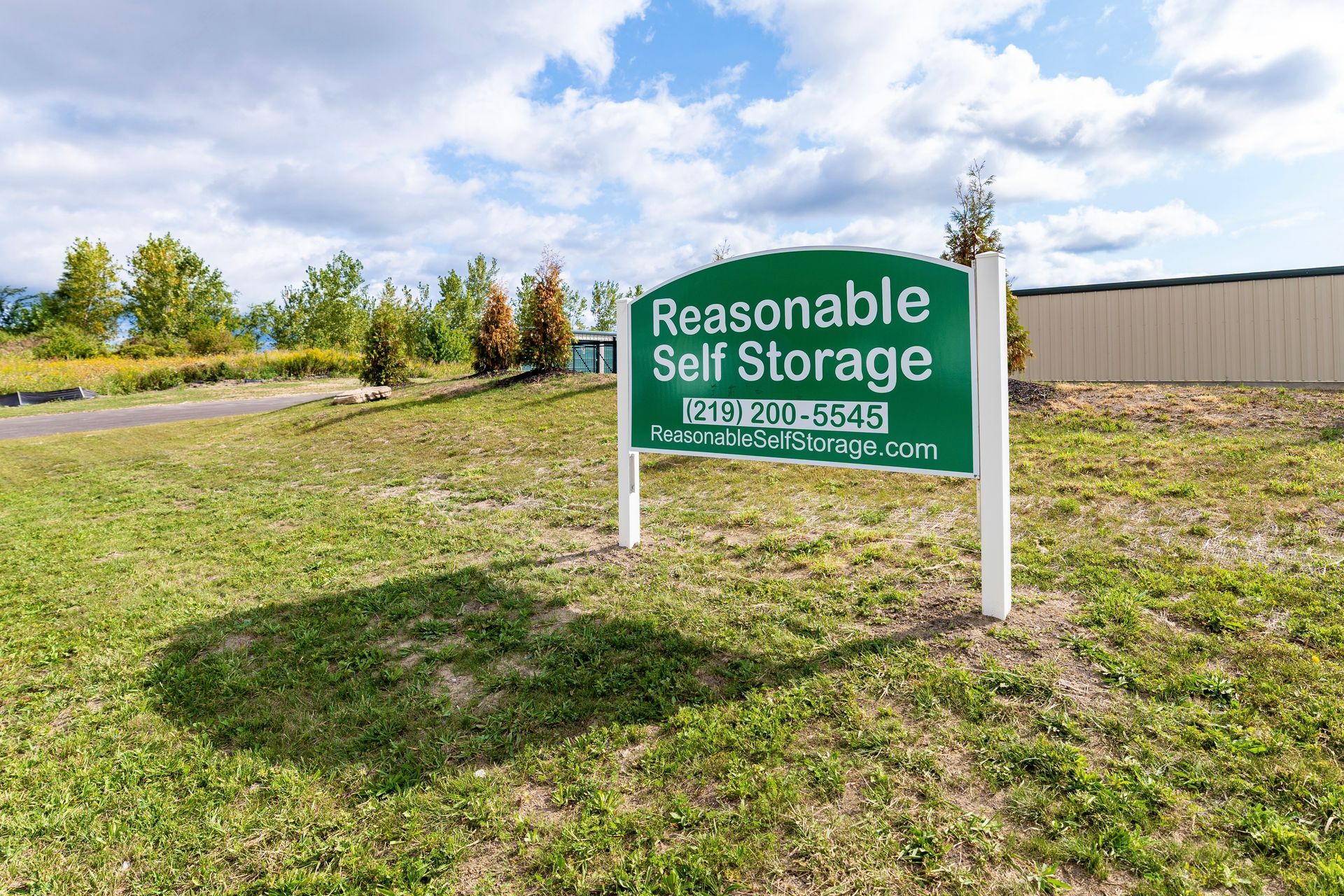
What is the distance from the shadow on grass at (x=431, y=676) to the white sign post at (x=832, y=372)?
108cm

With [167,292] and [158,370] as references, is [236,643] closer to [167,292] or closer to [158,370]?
[158,370]

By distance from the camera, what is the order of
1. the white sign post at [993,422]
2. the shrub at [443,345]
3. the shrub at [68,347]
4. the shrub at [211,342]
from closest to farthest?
the white sign post at [993,422], the shrub at [443,345], the shrub at [68,347], the shrub at [211,342]

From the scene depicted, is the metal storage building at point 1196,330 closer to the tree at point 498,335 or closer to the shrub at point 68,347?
the tree at point 498,335

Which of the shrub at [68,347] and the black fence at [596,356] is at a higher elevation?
the shrub at [68,347]

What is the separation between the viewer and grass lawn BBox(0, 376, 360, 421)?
2323 cm

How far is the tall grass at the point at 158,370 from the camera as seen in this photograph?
29906 millimetres

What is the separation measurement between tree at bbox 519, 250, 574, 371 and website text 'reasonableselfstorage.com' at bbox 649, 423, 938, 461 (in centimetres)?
1056

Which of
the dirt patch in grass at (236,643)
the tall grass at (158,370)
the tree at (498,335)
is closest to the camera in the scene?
the dirt patch in grass at (236,643)

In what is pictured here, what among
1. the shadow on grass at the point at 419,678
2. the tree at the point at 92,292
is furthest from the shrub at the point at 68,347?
the shadow on grass at the point at 419,678

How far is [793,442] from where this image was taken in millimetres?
4891

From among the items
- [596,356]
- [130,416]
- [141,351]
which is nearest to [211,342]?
[141,351]

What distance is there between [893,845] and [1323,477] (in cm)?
642

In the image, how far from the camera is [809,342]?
479cm

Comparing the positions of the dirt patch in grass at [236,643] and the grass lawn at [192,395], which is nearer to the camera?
the dirt patch in grass at [236,643]
